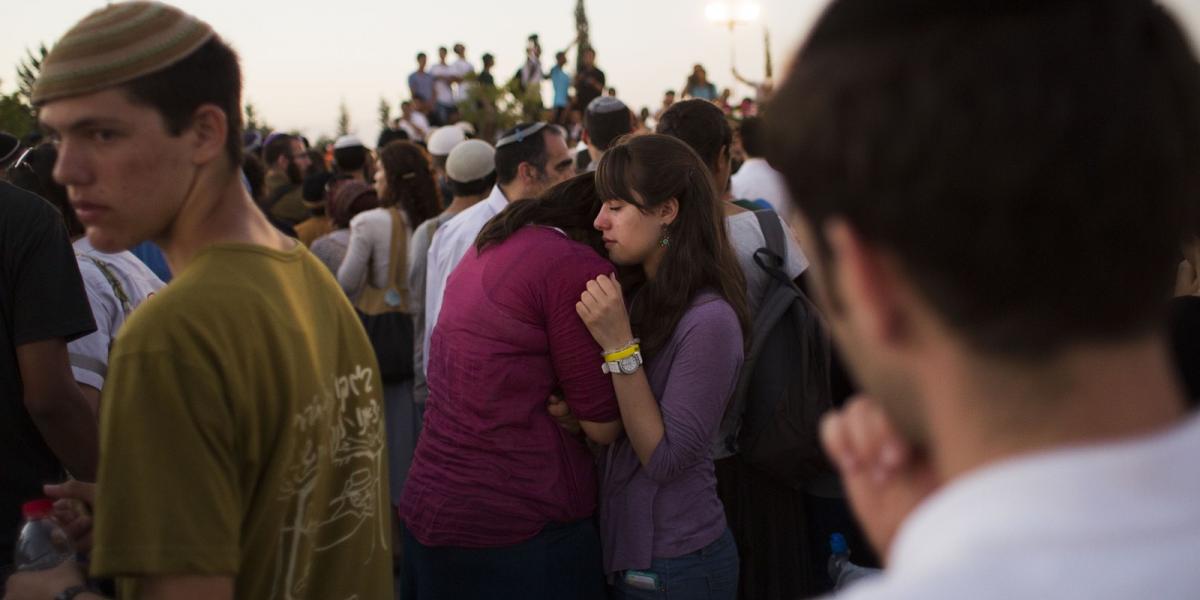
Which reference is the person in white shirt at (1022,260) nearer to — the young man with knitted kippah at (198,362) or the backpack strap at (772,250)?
the young man with knitted kippah at (198,362)

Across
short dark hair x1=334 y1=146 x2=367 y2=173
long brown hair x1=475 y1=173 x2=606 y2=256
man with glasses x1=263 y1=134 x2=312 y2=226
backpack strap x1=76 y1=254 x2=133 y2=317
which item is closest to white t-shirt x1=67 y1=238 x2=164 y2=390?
backpack strap x1=76 y1=254 x2=133 y2=317

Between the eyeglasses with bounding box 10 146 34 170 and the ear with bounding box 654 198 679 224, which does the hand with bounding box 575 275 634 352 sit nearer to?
the ear with bounding box 654 198 679 224

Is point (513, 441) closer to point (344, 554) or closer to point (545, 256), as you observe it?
point (545, 256)

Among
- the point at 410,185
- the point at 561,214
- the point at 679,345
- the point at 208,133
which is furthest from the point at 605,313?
the point at 410,185

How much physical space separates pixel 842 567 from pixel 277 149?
722 centimetres

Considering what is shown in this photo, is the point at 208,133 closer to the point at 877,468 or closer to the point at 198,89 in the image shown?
the point at 198,89

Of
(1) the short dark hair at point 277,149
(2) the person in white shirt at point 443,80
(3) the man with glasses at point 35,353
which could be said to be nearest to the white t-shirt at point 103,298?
(3) the man with glasses at point 35,353

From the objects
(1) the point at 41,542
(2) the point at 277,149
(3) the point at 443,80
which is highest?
(3) the point at 443,80

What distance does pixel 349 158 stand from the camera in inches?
311

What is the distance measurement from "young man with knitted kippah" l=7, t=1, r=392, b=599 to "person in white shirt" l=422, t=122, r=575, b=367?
258 cm

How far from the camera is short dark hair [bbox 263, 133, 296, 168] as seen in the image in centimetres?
914

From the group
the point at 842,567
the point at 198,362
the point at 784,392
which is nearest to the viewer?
the point at 198,362

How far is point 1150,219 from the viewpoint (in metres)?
0.76

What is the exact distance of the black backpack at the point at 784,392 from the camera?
331cm
